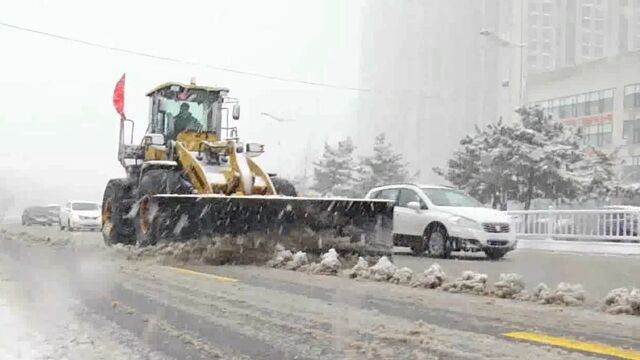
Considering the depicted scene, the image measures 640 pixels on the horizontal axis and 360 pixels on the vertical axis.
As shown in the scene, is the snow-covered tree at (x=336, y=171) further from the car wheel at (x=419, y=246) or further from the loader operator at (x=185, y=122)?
the loader operator at (x=185, y=122)

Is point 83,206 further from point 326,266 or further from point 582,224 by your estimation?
point 326,266

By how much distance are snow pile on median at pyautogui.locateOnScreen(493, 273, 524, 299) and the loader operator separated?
774 cm

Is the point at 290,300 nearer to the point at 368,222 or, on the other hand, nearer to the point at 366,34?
the point at 368,222

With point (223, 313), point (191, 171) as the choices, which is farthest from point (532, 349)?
point (191, 171)

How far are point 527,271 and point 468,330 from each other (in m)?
5.81

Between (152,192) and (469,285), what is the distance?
5.96 m

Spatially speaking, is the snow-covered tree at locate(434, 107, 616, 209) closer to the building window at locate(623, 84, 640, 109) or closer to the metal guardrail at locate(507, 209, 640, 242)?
the metal guardrail at locate(507, 209, 640, 242)

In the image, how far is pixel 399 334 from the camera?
18.6 ft

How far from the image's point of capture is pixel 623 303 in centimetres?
697

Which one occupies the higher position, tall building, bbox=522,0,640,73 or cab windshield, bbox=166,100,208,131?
tall building, bbox=522,0,640,73

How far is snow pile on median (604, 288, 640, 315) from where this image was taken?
22.6 ft

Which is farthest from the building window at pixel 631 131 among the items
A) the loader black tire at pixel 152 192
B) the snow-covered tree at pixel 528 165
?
the loader black tire at pixel 152 192

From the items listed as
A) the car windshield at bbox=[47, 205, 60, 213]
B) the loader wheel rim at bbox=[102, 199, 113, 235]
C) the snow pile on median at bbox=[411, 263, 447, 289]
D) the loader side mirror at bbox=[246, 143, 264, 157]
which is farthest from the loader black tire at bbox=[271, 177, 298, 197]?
the car windshield at bbox=[47, 205, 60, 213]

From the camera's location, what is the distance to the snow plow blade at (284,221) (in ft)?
35.8
